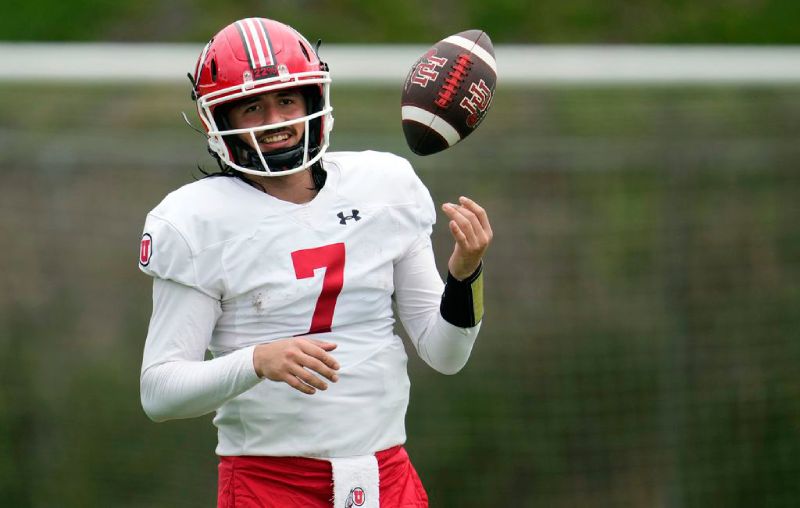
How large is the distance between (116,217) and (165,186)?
0.91ft

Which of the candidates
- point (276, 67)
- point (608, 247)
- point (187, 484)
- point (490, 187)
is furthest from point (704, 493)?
point (276, 67)

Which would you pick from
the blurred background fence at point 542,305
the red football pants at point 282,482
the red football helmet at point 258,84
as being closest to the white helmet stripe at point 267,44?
the red football helmet at point 258,84

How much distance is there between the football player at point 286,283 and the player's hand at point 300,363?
0.47 feet

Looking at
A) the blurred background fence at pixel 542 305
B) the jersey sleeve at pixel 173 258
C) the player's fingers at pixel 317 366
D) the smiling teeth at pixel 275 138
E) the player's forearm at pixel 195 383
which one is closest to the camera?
the player's fingers at pixel 317 366

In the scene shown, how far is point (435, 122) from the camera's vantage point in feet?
8.87

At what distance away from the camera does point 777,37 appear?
708cm

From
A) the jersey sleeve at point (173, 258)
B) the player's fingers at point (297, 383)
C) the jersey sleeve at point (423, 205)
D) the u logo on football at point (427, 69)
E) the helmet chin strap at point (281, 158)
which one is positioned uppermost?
the u logo on football at point (427, 69)

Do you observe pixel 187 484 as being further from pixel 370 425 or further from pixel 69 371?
pixel 370 425

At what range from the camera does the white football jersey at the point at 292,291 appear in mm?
2469

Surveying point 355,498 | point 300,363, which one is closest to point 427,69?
point 300,363

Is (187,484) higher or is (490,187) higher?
(490,187)

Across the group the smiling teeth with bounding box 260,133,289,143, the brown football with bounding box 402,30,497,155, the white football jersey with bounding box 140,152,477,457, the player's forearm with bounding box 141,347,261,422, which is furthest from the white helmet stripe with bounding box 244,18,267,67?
the player's forearm with bounding box 141,347,261,422

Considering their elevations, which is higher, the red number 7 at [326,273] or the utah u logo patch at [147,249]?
the utah u logo patch at [147,249]

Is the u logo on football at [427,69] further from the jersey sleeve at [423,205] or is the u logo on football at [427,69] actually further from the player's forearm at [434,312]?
the player's forearm at [434,312]
